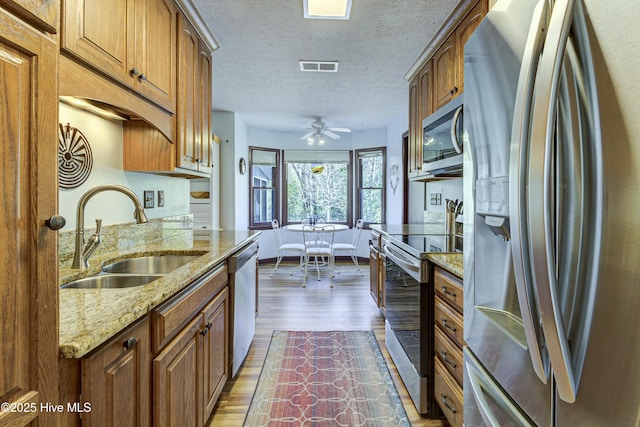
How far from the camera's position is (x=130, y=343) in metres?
0.88

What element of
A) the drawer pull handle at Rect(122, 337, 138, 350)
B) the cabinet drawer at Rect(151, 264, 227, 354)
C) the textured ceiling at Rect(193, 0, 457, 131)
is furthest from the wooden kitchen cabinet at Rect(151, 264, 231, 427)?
the textured ceiling at Rect(193, 0, 457, 131)

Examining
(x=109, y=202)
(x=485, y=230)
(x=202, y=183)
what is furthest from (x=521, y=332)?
(x=202, y=183)

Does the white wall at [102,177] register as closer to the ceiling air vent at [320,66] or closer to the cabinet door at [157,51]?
the cabinet door at [157,51]

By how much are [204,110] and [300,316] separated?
2162 mm

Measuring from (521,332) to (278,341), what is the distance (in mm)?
2230

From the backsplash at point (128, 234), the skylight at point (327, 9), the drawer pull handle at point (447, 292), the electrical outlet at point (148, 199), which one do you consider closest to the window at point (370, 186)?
the skylight at point (327, 9)

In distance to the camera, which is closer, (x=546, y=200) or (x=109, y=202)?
(x=546, y=200)

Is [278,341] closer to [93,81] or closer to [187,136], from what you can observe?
[187,136]

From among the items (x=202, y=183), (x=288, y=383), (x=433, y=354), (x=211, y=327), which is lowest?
(x=288, y=383)

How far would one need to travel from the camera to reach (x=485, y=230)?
34.2 inches

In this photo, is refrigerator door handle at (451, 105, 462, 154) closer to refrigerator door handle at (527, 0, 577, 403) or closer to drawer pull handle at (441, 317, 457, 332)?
drawer pull handle at (441, 317, 457, 332)

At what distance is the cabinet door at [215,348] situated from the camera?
1.49 meters

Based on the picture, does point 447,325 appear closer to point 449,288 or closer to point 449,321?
point 449,321

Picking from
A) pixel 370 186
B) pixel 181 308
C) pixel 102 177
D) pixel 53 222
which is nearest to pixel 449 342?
pixel 181 308
